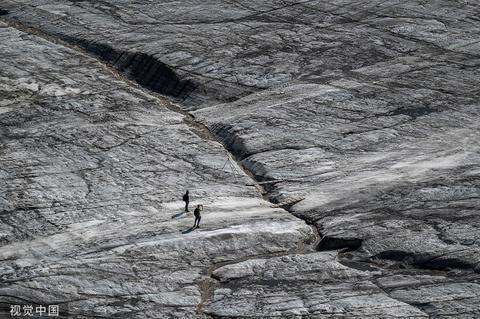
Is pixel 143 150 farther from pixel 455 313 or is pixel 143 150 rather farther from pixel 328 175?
pixel 455 313

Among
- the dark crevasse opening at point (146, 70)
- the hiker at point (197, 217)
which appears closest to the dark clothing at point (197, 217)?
the hiker at point (197, 217)

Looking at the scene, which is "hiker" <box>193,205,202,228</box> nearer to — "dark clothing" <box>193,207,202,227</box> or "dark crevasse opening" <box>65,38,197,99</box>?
"dark clothing" <box>193,207,202,227</box>

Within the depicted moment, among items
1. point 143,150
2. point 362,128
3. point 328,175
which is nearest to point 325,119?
point 362,128

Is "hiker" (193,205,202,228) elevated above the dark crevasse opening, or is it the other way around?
the dark crevasse opening

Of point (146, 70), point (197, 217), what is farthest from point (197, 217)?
point (146, 70)

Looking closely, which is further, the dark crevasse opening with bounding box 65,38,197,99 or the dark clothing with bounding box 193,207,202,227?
the dark crevasse opening with bounding box 65,38,197,99

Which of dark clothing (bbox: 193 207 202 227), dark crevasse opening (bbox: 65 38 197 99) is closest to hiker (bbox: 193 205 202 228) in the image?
dark clothing (bbox: 193 207 202 227)

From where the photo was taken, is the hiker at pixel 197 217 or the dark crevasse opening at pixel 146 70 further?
the dark crevasse opening at pixel 146 70

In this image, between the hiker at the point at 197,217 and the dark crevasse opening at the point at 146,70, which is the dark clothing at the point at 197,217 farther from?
the dark crevasse opening at the point at 146,70
